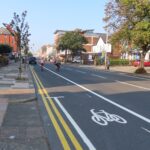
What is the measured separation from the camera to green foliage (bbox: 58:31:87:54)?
121 metres

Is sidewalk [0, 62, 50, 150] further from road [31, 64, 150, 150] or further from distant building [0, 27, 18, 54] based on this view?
distant building [0, 27, 18, 54]

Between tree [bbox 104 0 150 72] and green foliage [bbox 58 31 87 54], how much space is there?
63.7 metres

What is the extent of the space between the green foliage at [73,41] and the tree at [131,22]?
209 ft

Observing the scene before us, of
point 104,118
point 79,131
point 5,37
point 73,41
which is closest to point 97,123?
point 104,118

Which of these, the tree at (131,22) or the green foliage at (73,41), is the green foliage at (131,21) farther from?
the green foliage at (73,41)

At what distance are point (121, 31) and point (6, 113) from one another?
40897 millimetres

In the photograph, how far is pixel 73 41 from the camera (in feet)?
398

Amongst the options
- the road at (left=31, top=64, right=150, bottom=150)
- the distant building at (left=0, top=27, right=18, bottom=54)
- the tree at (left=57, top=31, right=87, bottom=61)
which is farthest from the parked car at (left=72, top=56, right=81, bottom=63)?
the road at (left=31, top=64, right=150, bottom=150)

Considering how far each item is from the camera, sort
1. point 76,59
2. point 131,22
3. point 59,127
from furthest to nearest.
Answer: point 76,59 → point 131,22 → point 59,127

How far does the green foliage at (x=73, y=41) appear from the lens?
396 feet

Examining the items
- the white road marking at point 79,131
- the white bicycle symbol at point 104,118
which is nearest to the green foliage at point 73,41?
the white road marking at point 79,131

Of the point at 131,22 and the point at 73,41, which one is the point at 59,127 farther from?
the point at 73,41

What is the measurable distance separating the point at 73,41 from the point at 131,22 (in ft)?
224

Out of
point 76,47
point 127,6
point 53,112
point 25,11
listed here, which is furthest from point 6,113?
point 76,47
